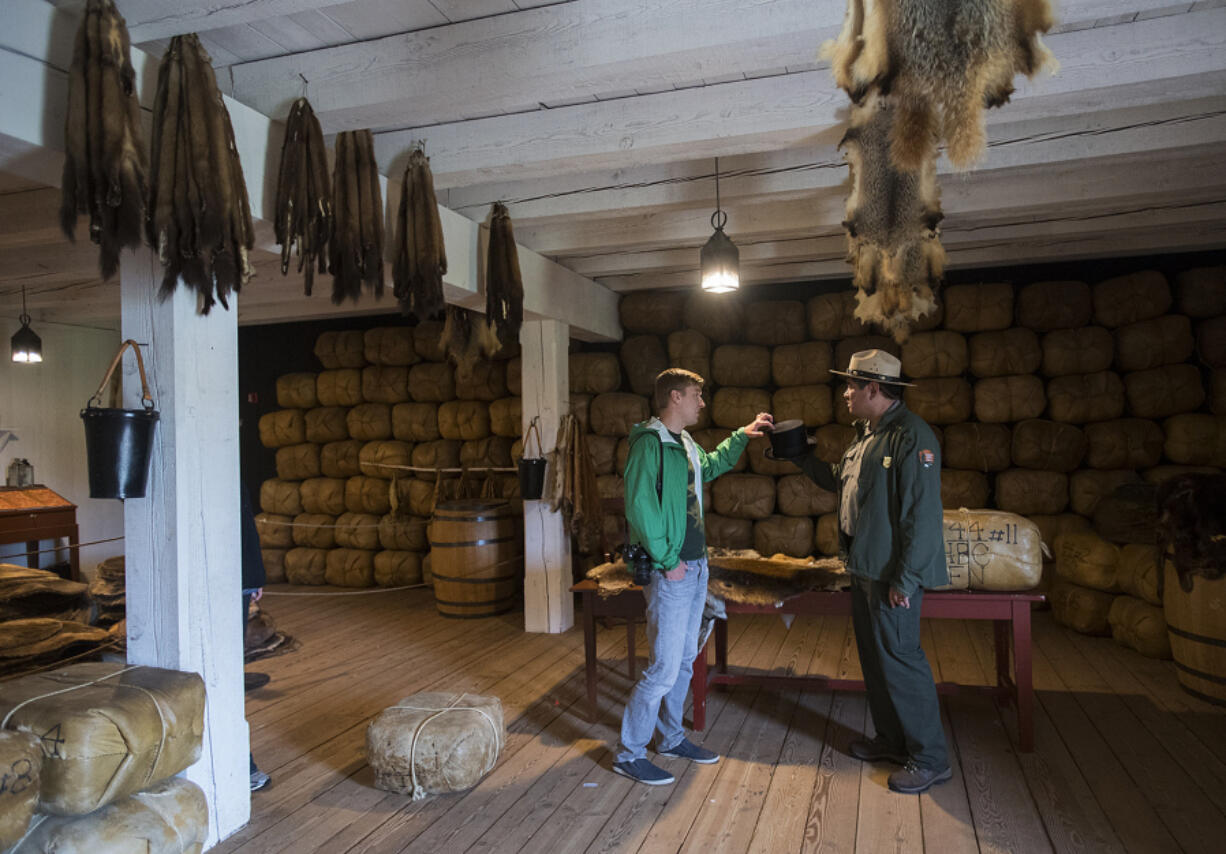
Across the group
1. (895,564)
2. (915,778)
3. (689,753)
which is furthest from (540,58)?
(915,778)

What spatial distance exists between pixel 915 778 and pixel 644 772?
1065mm

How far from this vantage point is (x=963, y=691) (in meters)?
4.04

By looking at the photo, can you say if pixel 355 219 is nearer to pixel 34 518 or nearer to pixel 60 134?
pixel 60 134

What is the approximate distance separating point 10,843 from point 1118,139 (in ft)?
16.4

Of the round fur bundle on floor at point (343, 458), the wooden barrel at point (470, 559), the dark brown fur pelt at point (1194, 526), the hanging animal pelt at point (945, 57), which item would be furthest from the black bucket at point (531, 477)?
the hanging animal pelt at point (945, 57)

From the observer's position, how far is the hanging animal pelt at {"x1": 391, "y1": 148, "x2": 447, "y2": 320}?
398 centimetres

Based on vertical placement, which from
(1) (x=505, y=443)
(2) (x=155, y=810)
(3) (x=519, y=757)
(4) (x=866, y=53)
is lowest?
(3) (x=519, y=757)

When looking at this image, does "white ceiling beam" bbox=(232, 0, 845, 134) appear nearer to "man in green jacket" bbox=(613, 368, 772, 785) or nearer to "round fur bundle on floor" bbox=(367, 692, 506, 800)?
"man in green jacket" bbox=(613, 368, 772, 785)

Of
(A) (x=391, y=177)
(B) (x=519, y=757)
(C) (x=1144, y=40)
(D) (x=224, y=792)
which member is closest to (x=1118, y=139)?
(C) (x=1144, y=40)

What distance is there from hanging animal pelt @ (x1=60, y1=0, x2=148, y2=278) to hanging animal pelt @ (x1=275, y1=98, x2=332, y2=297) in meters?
0.72

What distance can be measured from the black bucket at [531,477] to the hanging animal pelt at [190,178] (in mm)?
3255

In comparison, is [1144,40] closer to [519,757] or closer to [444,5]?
[444,5]

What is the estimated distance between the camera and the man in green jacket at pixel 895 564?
3344mm

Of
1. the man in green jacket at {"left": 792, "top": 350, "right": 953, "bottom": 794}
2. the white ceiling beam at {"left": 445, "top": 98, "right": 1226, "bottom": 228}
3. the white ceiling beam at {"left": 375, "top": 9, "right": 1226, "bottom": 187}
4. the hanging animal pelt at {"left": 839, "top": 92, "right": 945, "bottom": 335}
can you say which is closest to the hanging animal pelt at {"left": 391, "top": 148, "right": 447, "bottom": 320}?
the white ceiling beam at {"left": 375, "top": 9, "right": 1226, "bottom": 187}
